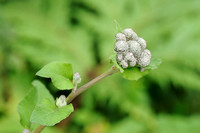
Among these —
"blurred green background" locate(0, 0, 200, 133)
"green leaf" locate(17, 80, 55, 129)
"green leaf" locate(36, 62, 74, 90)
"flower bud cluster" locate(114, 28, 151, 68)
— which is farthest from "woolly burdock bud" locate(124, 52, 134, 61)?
"blurred green background" locate(0, 0, 200, 133)

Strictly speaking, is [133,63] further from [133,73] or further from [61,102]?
[61,102]

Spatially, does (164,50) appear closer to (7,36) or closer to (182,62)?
(182,62)

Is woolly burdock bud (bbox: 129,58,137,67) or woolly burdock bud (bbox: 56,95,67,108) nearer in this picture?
woolly burdock bud (bbox: 129,58,137,67)

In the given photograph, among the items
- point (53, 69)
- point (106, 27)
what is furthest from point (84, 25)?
point (53, 69)

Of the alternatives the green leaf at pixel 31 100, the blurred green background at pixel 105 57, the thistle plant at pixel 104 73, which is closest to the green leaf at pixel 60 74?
the thistle plant at pixel 104 73

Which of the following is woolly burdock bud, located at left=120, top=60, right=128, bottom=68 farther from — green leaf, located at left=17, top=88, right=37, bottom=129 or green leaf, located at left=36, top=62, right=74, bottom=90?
green leaf, located at left=17, top=88, right=37, bottom=129

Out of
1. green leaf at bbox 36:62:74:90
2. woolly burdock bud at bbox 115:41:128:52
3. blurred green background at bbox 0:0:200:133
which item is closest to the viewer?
woolly burdock bud at bbox 115:41:128:52
